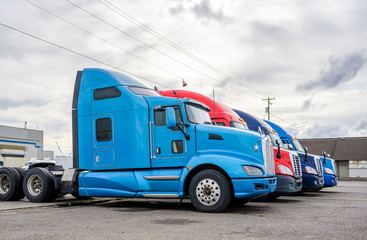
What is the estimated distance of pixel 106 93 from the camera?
33.6 feet

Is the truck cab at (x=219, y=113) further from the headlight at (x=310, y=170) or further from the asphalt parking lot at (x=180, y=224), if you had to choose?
the headlight at (x=310, y=170)

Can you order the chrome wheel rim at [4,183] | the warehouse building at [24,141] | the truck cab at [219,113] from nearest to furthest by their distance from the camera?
1. the truck cab at [219,113]
2. the chrome wheel rim at [4,183]
3. the warehouse building at [24,141]

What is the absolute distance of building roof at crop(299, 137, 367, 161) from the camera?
1928 inches

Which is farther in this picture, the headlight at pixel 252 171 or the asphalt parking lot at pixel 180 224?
the headlight at pixel 252 171

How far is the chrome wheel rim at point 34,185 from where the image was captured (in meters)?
11.3

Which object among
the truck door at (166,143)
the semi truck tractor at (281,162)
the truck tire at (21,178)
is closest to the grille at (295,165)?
the semi truck tractor at (281,162)

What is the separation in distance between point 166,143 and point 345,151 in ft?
151

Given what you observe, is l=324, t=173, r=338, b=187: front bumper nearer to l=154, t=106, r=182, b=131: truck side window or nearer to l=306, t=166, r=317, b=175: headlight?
l=306, t=166, r=317, b=175: headlight

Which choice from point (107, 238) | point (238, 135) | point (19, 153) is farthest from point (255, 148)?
point (19, 153)

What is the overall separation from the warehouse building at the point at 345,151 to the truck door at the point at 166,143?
142ft

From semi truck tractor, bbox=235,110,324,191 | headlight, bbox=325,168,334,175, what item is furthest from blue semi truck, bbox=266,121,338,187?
semi truck tractor, bbox=235,110,324,191

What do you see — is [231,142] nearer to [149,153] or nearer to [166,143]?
[166,143]

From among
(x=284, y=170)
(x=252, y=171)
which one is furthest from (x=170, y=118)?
(x=284, y=170)

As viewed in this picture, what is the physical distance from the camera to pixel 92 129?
10250mm
